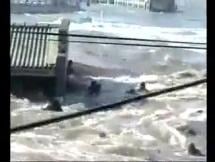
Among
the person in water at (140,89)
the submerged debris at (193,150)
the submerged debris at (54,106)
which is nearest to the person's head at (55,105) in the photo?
the submerged debris at (54,106)

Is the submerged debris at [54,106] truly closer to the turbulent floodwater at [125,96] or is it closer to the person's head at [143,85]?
the turbulent floodwater at [125,96]

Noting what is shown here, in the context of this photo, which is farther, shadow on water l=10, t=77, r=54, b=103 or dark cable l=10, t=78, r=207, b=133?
shadow on water l=10, t=77, r=54, b=103

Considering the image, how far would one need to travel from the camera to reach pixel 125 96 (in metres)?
0.69

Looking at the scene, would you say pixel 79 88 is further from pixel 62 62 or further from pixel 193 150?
pixel 193 150

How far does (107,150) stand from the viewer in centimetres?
67

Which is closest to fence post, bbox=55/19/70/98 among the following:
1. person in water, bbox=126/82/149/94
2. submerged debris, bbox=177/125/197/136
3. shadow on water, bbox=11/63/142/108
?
shadow on water, bbox=11/63/142/108

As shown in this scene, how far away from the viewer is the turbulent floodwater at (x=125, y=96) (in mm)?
640

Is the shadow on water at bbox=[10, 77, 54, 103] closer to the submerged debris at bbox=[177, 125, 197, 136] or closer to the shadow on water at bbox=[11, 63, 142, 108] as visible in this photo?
the shadow on water at bbox=[11, 63, 142, 108]

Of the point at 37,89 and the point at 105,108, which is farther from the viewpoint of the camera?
the point at 37,89

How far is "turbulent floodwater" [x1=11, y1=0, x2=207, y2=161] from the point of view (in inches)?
25.2

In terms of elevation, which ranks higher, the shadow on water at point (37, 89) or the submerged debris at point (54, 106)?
the shadow on water at point (37, 89)

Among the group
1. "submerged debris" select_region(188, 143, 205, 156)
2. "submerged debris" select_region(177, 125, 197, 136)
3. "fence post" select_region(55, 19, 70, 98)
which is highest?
"fence post" select_region(55, 19, 70, 98)

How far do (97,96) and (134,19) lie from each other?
0.21 meters

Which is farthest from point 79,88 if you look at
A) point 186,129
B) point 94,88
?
point 186,129
